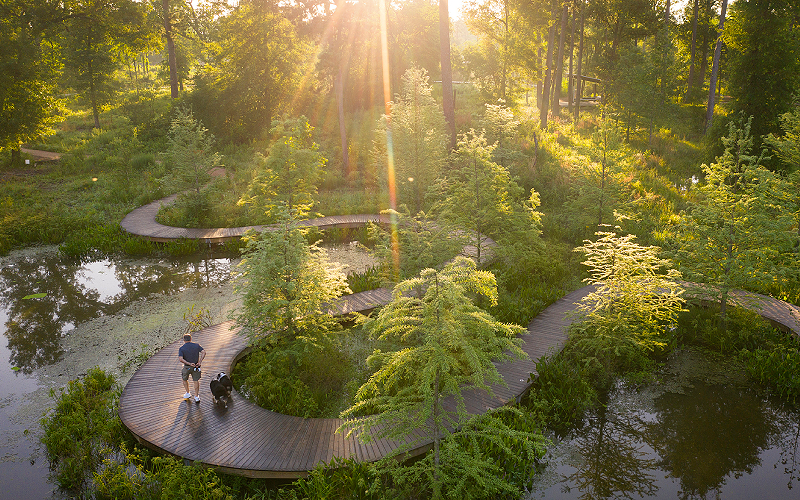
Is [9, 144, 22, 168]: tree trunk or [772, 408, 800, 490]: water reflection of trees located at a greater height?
[9, 144, 22, 168]: tree trunk

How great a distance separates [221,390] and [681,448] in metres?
8.57

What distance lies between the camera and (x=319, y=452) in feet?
24.9

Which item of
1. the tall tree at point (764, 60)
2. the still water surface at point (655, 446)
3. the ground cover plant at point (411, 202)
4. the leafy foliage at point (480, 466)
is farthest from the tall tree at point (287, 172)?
the tall tree at point (764, 60)

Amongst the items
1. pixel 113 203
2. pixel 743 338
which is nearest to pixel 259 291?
pixel 743 338

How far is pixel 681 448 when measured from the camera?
8250mm

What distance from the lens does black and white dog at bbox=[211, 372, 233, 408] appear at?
873 centimetres

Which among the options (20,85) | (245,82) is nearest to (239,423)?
(20,85)

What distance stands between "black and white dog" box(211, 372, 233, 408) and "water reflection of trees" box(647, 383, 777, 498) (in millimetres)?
8014

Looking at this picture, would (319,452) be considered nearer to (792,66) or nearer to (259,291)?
(259,291)

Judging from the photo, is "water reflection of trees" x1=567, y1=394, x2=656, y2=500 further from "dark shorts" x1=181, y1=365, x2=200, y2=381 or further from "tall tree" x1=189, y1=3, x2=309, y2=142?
"tall tree" x1=189, y1=3, x2=309, y2=142

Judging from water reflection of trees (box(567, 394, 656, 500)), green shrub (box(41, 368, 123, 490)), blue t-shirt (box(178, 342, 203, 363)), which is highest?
blue t-shirt (box(178, 342, 203, 363))

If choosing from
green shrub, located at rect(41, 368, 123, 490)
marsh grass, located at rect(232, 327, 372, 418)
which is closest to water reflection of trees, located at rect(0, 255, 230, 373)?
green shrub, located at rect(41, 368, 123, 490)

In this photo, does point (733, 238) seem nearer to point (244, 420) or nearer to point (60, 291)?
point (244, 420)

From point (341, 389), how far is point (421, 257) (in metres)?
3.39
